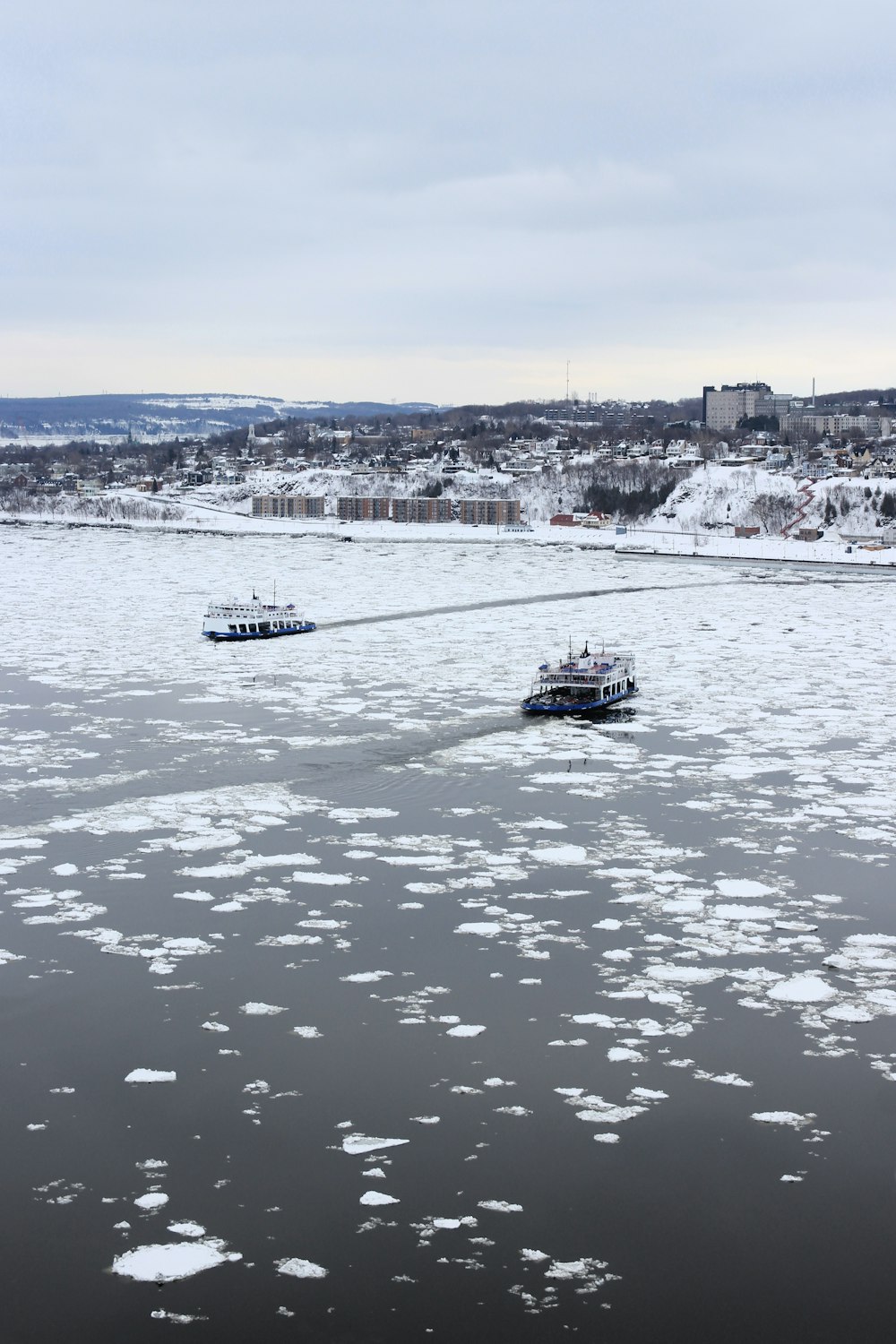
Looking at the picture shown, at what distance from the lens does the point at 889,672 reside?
76.1 ft

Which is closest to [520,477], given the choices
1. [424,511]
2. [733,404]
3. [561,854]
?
[424,511]

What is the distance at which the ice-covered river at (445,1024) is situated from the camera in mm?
6102

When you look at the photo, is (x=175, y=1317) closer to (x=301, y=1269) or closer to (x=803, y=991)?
(x=301, y=1269)

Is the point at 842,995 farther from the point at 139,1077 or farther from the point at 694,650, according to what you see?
the point at 694,650

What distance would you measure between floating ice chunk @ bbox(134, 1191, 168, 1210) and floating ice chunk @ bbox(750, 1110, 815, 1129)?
322cm

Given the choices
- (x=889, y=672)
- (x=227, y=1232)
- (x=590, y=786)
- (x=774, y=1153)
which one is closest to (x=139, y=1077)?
(x=227, y=1232)

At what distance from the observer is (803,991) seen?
29.8ft

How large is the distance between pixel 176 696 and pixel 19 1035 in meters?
12.0

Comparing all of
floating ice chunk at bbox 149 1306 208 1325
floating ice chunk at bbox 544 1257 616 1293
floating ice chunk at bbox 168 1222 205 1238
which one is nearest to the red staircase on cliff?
floating ice chunk at bbox 544 1257 616 1293

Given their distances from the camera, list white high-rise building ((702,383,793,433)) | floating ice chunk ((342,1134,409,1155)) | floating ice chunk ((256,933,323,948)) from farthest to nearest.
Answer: white high-rise building ((702,383,793,433))
floating ice chunk ((256,933,323,948))
floating ice chunk ((342,1134,409,1155))

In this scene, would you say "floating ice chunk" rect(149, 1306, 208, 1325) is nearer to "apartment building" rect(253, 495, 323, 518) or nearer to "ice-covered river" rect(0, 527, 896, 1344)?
"ice-covered river" rect(0, 527, 896, 1344)

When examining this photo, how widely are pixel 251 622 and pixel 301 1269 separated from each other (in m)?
22.8

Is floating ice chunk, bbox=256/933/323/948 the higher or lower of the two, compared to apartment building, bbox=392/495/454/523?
lower

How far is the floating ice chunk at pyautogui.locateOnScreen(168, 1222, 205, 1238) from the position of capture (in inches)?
251
